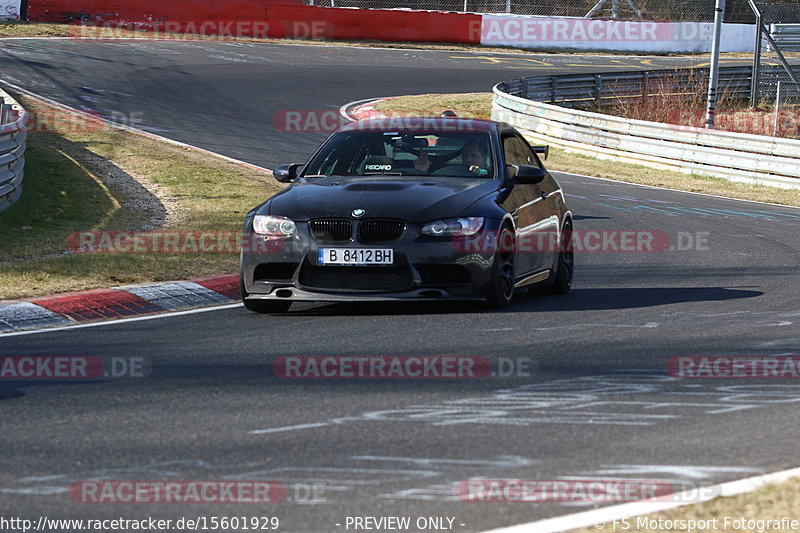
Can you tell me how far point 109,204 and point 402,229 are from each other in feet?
28.9

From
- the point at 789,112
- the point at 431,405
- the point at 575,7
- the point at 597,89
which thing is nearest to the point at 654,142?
the point at 597,89

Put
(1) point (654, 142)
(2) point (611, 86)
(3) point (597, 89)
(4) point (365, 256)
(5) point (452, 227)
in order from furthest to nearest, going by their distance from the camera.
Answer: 1. (2) point (611, 86)
2. (3) point (597, 89)
3. (1) point (654, 142)
4. (5) point (452, 227)
5. (4) point (365, 256)

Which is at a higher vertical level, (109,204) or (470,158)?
(470,158)

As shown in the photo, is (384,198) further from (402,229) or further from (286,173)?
(286,173)

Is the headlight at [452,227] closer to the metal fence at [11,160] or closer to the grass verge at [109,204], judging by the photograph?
the grass verge at [109,204]

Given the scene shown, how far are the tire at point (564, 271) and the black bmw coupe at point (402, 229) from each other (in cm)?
40

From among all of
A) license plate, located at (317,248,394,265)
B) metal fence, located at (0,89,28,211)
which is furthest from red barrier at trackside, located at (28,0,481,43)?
license plate, located at (317,248,394,265)

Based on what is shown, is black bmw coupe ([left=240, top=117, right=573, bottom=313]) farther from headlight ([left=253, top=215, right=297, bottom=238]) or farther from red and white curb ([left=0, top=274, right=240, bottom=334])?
red and white curb ([left=0, top=274, right=240, bottom=334])

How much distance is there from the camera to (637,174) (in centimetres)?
2536

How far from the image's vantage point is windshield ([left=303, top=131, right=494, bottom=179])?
10859mm

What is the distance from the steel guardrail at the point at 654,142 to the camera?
2414 centimetres

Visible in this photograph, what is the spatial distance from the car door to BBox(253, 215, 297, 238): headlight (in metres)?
1.70

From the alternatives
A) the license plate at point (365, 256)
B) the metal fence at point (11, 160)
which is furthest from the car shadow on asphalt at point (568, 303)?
the metal fence at point (11, 160)

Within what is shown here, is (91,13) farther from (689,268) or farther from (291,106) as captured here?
(689,268)
